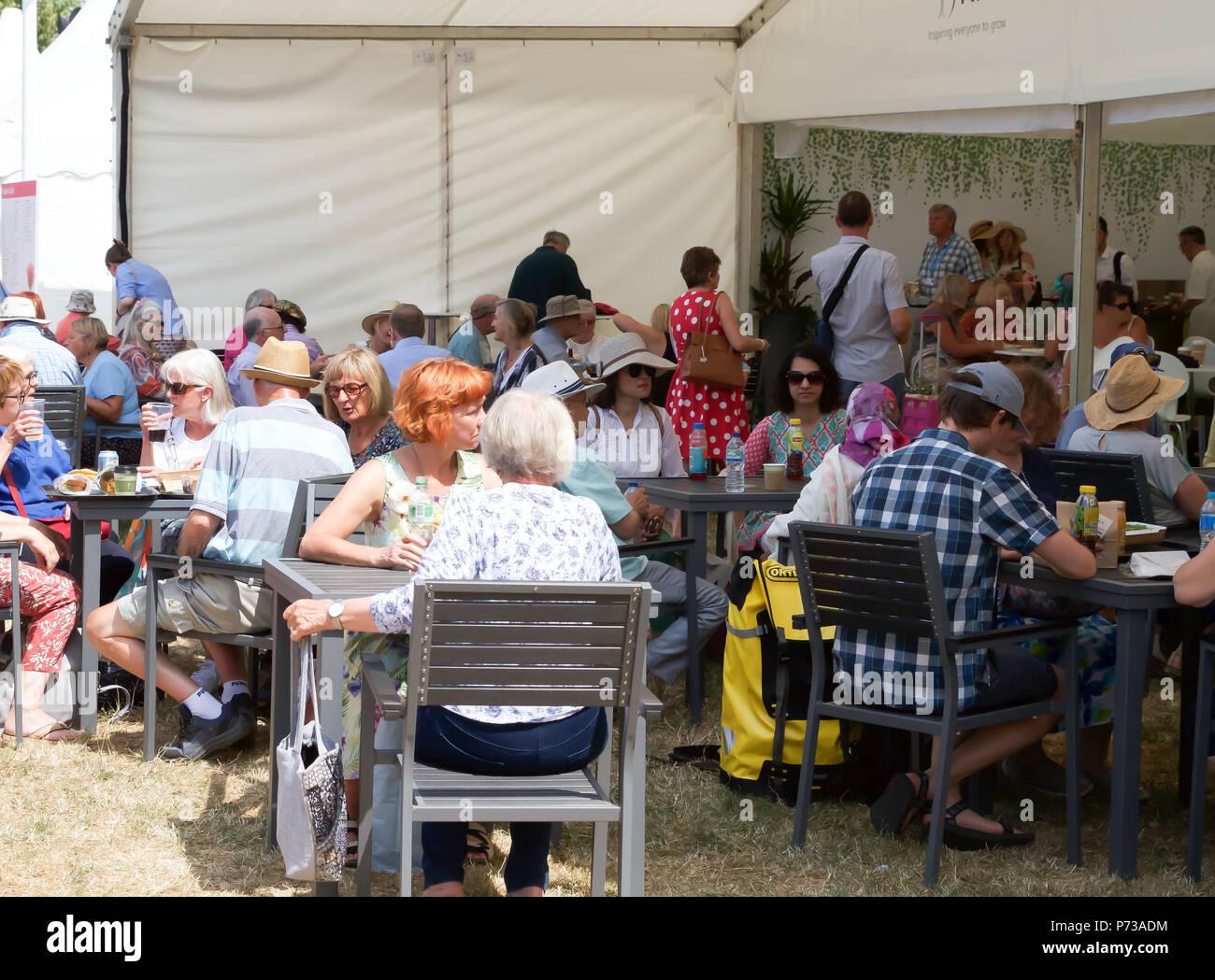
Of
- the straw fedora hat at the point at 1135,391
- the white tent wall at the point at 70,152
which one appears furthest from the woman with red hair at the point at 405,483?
the white tent wall at the point at 70,152

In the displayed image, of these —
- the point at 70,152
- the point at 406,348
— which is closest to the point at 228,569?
the point at 406,348

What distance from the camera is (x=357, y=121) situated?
947 centimetres

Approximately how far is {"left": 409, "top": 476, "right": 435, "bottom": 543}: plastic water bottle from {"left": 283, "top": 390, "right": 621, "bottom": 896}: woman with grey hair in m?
0.64

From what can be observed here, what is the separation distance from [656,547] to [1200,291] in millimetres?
7057

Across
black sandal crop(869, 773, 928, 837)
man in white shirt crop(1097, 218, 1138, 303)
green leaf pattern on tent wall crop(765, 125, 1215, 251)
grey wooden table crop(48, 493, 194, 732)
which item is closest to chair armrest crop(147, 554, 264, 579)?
grey wooden table crop(48, 493, 194, 732)

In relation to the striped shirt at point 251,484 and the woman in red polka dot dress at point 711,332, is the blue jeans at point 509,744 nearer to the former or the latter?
the striped shirt at point 251,484

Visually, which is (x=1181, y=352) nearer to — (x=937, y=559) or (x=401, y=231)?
(x=401, y=231)

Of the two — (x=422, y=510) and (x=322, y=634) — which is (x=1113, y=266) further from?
(x=322, y=634)

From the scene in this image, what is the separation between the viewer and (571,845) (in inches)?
146

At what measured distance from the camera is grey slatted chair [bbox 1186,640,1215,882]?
11.1 feet

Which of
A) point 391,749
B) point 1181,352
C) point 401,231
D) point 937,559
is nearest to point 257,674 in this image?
point 391,749

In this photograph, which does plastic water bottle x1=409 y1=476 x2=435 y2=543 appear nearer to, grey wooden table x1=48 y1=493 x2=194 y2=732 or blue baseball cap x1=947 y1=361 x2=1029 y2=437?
grey wooden table x1=48 y1=493 x2=194 y2=732

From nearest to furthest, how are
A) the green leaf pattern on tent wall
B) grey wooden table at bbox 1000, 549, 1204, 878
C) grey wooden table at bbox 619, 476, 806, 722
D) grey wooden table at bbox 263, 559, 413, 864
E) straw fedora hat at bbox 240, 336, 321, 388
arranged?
grey wooden table at bbox 263, 559, 413, 864, grey wooden table at bbox 1000, 549, 1204, 878, straw fedora hat at bbox 240, 336, 321, 388, grey wooden table at bbox 619, 476, 806, 722, the green leaf pattern on tent wall
